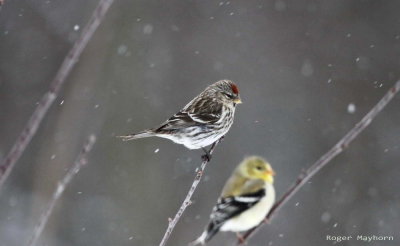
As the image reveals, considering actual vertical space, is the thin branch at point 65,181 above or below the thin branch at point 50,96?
below

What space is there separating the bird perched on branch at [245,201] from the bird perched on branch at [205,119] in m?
2.25

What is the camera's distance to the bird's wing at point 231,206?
122 inches

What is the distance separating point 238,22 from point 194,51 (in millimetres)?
1621

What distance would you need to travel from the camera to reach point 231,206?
10.2 feet

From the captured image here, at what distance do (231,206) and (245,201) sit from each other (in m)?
0.09

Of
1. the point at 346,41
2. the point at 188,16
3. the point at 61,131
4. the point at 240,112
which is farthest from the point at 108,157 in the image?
the point at 346,41

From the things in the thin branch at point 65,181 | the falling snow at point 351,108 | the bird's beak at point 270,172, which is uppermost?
the thin branch at point 65,181

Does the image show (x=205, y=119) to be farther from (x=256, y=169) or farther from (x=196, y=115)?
(x=256, y=169)

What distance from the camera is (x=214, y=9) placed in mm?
15367

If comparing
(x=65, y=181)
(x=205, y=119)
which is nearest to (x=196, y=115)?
(x=205, y=119)

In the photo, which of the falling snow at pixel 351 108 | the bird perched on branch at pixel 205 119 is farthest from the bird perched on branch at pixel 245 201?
the falling snow at pixel 351 108

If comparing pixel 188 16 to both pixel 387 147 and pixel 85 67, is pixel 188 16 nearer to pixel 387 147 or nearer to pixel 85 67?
pixel 85 67

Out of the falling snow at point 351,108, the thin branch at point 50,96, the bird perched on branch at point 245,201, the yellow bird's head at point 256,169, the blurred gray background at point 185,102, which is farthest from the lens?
the falling snow at point 351,108

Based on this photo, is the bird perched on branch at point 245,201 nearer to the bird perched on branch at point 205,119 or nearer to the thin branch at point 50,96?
the thin branch at point 50,96
